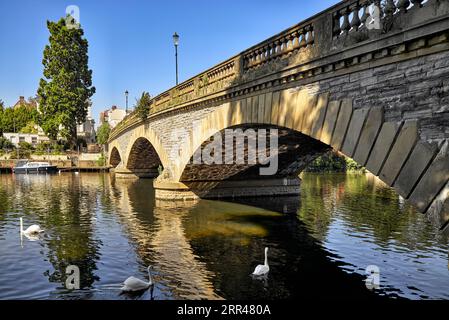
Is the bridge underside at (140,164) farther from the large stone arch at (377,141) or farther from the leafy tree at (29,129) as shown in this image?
the leafy tree at (29,129)

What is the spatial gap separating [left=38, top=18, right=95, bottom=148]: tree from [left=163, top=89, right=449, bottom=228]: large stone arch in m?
49.3

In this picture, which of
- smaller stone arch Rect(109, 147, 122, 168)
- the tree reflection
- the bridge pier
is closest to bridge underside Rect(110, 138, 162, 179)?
the tree reflection

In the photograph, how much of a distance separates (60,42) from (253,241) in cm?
5133

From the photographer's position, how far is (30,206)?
21.7 m

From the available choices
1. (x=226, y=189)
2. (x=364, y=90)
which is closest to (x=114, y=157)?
(x=226, y=189)

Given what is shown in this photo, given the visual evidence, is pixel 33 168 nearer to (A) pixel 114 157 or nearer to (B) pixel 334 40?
(A) pixel 114 157

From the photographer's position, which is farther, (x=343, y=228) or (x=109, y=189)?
(x=109, y=189)

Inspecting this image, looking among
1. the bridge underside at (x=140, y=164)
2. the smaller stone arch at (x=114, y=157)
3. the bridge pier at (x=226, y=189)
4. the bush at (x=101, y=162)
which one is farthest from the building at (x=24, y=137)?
the bridge pier at (x=226, y=189)

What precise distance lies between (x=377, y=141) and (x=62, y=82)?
54637 mm

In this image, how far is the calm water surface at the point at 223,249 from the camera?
31.2ft

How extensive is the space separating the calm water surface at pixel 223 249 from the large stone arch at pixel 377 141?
12.6 ft

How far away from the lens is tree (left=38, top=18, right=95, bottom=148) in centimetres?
5412
